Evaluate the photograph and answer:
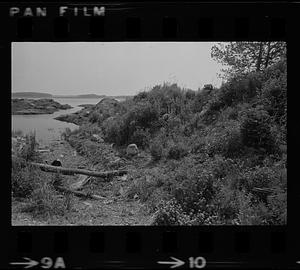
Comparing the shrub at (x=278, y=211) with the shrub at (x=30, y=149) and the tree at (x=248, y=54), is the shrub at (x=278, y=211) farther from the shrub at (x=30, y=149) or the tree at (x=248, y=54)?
the shrub at (x=30, y=149)

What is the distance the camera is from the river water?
6.75 meters

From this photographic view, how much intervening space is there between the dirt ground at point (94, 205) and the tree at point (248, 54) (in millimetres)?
2190

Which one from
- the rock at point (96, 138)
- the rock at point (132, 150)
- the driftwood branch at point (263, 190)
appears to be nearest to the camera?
the driftwood branch at point (263, 190)

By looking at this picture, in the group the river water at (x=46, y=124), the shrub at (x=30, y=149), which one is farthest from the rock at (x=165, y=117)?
the shrub at (x=30, y=149)

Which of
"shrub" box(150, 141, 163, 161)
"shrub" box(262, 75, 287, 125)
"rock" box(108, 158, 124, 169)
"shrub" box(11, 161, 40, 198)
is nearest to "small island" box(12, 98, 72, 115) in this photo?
"shrub" box(11, 161, 40, 198)

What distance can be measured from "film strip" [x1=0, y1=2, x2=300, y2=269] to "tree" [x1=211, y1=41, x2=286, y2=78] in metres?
0.13

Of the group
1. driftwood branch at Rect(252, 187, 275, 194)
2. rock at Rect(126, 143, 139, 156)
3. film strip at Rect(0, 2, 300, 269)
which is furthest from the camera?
rock at Rect(126, 143, 139, 156)

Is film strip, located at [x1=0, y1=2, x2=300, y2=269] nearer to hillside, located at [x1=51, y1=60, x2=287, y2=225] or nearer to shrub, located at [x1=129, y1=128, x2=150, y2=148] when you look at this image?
hillside, located at [x1=51, y1=60, x2=287, y2=225]

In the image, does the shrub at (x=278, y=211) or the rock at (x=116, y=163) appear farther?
the rock at (x=116, y=163)

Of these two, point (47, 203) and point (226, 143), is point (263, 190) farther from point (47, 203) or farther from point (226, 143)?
point (47, 203)
